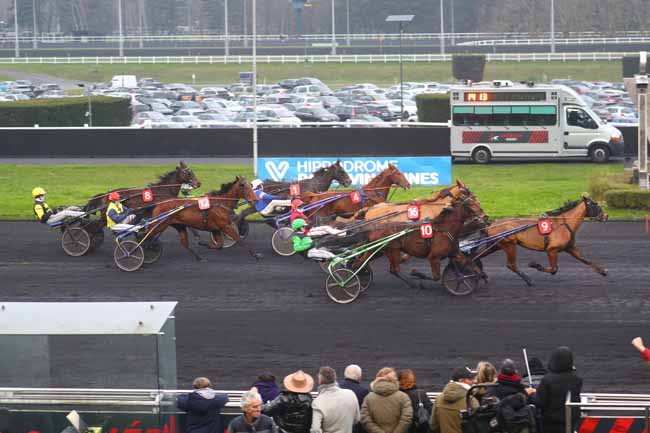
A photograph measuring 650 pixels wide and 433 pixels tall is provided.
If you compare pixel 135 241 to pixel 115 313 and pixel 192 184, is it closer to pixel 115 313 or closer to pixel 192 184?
pixel 192 184

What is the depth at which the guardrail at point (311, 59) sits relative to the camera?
63.1 meters

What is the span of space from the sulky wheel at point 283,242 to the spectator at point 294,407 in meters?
9.33

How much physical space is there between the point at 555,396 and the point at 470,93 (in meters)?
21.8

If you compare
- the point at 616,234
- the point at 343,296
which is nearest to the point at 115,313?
the point at 343,296

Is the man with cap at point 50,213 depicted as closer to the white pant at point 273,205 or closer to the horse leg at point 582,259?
the white pant at point 273,205

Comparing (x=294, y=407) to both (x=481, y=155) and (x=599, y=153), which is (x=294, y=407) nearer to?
(x=481, y=155)

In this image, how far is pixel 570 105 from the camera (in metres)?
28.4

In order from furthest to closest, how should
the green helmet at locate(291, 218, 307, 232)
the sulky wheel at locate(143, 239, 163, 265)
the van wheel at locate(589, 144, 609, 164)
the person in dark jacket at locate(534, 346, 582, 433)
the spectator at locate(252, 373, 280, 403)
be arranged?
the van wheel at locate(589, 144, 609, 164)
the sulky wheel at locate(143, 239, 163, 265)
the green helmet at locate(291, 218, 307, 232)
the spectator at locate(252, 373, 280, 403)
the person in dark jacket at locate(534, 346, 582, 433)

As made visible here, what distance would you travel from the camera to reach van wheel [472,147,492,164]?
28.8 metres

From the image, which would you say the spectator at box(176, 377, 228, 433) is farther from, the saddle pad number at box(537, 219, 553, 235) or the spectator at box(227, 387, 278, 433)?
the saddle pad number at box(537, 219, 553, 235)

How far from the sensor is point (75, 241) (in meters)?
16.8

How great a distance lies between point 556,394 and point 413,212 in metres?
7.49

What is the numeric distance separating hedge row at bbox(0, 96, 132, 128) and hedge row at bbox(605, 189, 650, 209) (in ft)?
69.9

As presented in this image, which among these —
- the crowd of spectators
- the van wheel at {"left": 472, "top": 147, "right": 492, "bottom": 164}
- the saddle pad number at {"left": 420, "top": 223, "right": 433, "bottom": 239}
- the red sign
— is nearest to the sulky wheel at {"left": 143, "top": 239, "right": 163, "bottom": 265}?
the red sign
